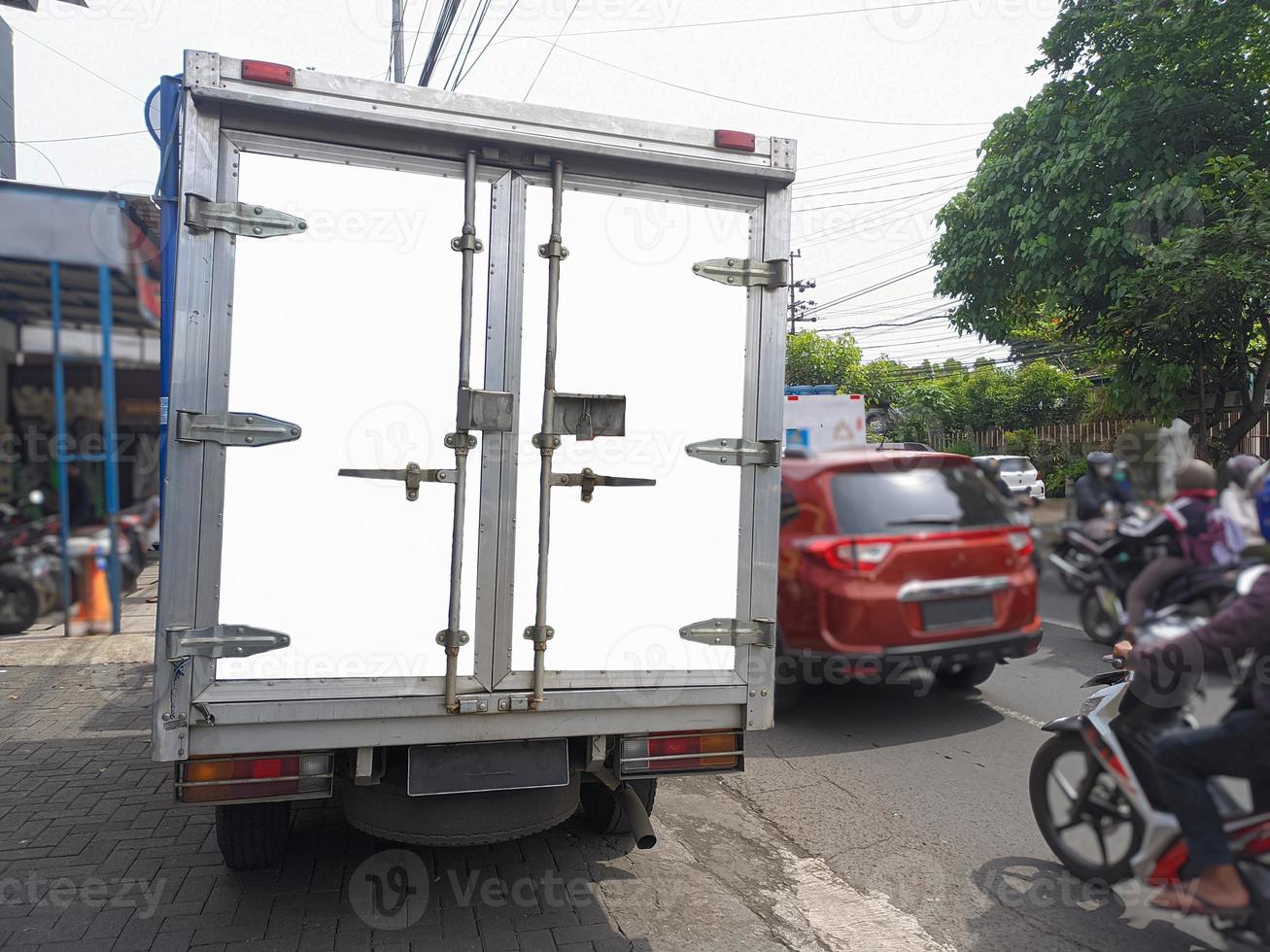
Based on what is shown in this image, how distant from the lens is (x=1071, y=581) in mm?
1280

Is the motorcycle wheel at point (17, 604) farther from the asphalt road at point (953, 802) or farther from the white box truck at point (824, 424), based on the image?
the white box truck at point (824, 424)

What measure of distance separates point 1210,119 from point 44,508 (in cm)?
188

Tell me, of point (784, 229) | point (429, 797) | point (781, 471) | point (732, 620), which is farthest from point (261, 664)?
point (784, 229)

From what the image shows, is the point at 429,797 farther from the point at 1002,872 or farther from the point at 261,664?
the point at 1002,872

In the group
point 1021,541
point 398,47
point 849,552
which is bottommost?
point 849,552

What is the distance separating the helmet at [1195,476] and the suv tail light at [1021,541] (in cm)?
21

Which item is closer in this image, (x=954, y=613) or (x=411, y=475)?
(x=411, y=475)

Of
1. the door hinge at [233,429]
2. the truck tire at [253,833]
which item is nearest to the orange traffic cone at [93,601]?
the door hinge at [233,429]

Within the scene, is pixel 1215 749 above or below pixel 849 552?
below

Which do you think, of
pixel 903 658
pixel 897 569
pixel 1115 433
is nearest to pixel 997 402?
pixel 1115 433

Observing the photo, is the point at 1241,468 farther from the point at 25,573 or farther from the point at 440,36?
the point at 440,36

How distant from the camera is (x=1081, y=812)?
112 inches

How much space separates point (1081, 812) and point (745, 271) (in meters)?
2.14

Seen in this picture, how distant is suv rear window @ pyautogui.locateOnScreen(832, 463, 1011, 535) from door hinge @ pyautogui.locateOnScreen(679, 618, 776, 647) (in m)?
0.62
